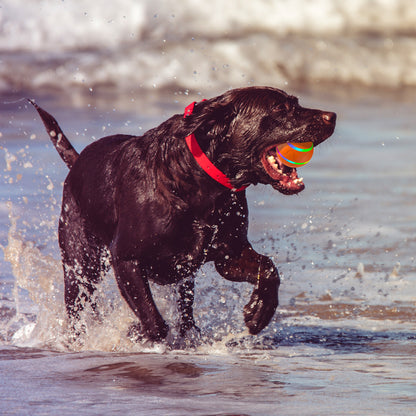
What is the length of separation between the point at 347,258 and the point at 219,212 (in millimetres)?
3146

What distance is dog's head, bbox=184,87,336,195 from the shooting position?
4750mm

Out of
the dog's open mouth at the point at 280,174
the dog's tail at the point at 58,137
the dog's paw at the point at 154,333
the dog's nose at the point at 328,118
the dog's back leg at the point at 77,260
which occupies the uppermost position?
the dog's tail at the point at 58,137

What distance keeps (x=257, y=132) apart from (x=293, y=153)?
0.73 ft

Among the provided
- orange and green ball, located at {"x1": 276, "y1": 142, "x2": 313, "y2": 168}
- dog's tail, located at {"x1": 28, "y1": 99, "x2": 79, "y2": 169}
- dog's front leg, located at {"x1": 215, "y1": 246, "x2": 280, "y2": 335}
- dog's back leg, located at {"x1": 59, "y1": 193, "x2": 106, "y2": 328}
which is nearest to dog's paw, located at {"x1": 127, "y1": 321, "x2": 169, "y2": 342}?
dog's front leg, located at {"x1": 215, "y1": 246, "x2": 280, "y2": 335}

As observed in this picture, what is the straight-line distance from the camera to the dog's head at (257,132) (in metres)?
4.75

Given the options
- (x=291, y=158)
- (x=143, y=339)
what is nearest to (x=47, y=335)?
(x=143, y=339)

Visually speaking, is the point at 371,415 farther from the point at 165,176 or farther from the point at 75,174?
the point at 75,174

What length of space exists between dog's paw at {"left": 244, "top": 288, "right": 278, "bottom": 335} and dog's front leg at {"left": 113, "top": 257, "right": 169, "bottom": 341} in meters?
0.48

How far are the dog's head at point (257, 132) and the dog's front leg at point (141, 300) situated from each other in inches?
30.6

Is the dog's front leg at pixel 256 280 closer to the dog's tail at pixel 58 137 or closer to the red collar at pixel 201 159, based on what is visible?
the red collar at pixel 201 159

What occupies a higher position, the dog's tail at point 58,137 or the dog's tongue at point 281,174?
the dog's tail at point 58,137

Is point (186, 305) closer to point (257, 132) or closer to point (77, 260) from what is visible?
point (77, 260)

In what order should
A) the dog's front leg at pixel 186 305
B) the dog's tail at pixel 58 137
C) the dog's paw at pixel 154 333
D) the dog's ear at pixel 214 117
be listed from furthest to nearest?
1. the dog's tail at pixel 58 137
2. the dog's front leg at pixel 186 305
3. the dog's paw at pixel 154 333
4. the dog's ear at pixel 214 117

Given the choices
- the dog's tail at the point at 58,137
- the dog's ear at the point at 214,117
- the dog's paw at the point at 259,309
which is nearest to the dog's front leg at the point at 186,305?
the dog's paw at the point at 259,309
